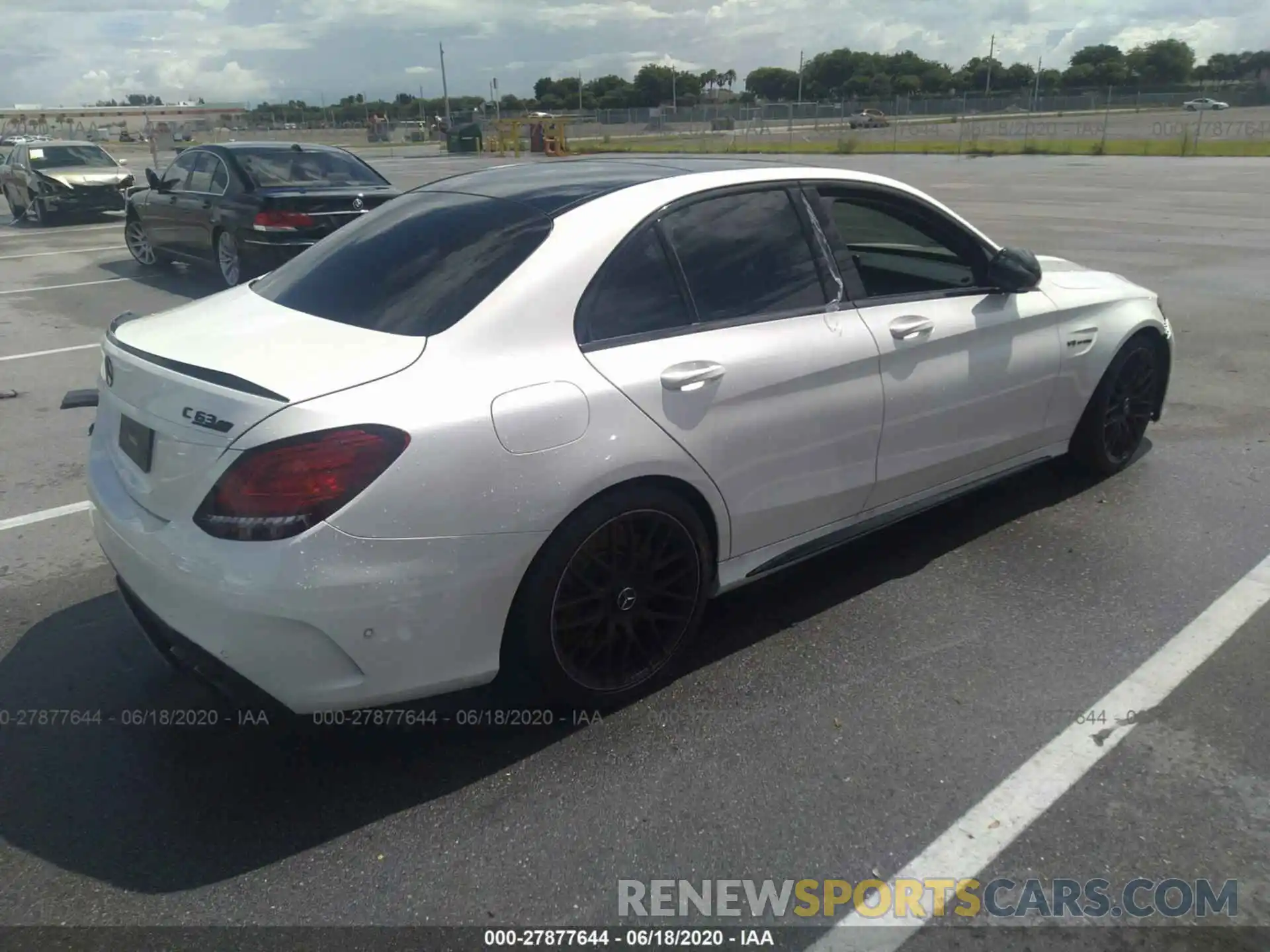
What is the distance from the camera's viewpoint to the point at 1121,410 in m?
5.12

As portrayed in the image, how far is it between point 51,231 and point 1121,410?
732 inches

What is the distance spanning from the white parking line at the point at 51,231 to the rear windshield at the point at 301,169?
9.03 m

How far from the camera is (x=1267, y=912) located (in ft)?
8.25

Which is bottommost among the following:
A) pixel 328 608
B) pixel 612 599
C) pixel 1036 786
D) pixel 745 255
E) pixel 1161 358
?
pixel 1036 786

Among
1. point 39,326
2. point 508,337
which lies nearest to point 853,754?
point 508,337

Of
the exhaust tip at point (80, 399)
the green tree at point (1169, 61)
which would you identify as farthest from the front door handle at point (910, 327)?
the green tree at point (1169, 61)

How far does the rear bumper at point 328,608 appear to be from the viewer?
2635 millimetres

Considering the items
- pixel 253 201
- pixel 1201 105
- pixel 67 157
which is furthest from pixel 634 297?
pixel 1201 105

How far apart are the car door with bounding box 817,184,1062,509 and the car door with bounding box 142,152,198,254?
372 inches

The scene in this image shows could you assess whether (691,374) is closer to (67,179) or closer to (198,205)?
(198,205)

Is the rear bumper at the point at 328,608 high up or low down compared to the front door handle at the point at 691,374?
down

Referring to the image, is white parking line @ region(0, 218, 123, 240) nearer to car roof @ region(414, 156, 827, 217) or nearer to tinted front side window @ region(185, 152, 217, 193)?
tinted front side window @ region(185, 152, 217, 193)

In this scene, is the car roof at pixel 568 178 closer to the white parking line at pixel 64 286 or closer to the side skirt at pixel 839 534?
the side skirt at pixel 839 534

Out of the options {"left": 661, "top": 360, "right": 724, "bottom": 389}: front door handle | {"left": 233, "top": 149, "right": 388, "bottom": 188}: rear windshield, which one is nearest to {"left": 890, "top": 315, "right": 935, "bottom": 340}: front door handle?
{"left": 661, "top": 360, "right": 724, "bottom": 389}: front door handle
